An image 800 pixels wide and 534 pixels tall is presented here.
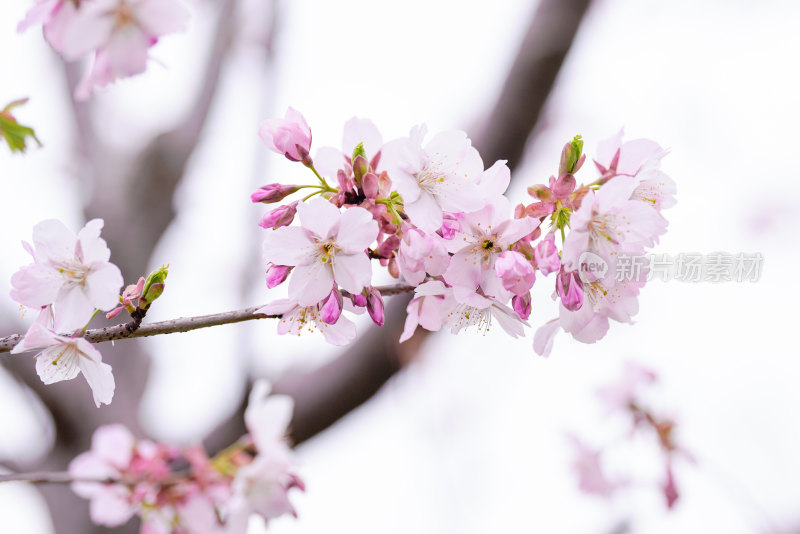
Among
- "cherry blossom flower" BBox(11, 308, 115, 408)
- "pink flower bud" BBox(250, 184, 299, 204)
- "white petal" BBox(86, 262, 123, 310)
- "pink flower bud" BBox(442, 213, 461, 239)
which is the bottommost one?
"cherry blossom flower" BBox(11, 308, 115, 408)

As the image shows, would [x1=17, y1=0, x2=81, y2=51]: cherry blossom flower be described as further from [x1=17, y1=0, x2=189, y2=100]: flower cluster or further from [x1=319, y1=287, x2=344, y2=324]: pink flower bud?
[x1=319, y1=287, x2=344, y2=324]: pink flower bud

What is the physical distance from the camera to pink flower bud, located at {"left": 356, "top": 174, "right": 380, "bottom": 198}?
0.59m

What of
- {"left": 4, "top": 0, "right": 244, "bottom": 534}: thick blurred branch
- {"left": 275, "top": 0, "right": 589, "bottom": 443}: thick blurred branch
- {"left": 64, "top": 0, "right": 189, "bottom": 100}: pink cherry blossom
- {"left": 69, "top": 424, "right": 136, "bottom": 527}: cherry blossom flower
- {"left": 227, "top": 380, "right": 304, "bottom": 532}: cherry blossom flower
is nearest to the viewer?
{"left": 64, "top": 0, "right": 189, "bottom": 100}: pink cherry blossom

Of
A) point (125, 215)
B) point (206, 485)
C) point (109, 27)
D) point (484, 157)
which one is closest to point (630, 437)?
point (484, 157)

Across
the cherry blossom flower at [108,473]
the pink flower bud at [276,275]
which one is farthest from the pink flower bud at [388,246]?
the cherry blossom flower at [108,473]

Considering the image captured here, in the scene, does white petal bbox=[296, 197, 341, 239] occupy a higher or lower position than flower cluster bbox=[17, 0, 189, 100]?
lower

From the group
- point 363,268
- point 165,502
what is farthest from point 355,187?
point 165,502

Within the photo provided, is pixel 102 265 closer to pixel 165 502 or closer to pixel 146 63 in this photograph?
pixel 146 63

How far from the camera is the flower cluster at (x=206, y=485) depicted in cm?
106

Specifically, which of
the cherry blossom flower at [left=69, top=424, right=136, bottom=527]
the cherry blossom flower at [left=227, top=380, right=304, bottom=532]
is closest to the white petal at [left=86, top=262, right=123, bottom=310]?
the cherry blossom flower at [left=227, top=380, right=304, bottom=532]

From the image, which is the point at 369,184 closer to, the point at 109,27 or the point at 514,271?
the point at 514,271

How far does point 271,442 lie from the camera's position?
3.65 feet

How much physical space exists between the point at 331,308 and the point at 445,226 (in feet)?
0.47

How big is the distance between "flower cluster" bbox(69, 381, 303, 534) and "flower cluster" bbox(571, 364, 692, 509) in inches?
38.8
